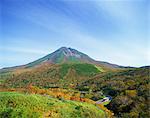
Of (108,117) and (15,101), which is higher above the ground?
(15,101)

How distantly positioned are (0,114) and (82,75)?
412 ft

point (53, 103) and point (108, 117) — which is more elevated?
point (53, 103)

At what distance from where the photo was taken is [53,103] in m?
18.5

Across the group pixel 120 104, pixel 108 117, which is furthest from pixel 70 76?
pixel 108 117

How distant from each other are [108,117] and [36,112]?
7.48m

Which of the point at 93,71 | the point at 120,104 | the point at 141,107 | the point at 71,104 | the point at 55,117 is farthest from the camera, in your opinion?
the point at 93,71

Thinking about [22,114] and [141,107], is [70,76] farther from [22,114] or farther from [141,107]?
[22,114]

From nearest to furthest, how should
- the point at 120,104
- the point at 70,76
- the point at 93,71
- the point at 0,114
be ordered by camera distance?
the point at 0,114, the point at 120,104, the point at 70,76, the point at 93,71

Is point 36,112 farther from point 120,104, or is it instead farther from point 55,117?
point 120,104

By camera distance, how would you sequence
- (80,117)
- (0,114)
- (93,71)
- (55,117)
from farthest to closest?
(93,71), (80,117), (55,117), (0,114)

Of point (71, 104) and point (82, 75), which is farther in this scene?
point (82, 75)

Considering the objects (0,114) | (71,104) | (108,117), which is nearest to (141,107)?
(108,117)

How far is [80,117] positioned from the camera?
18.2 m

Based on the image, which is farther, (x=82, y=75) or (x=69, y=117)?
(x=82, y=75)
